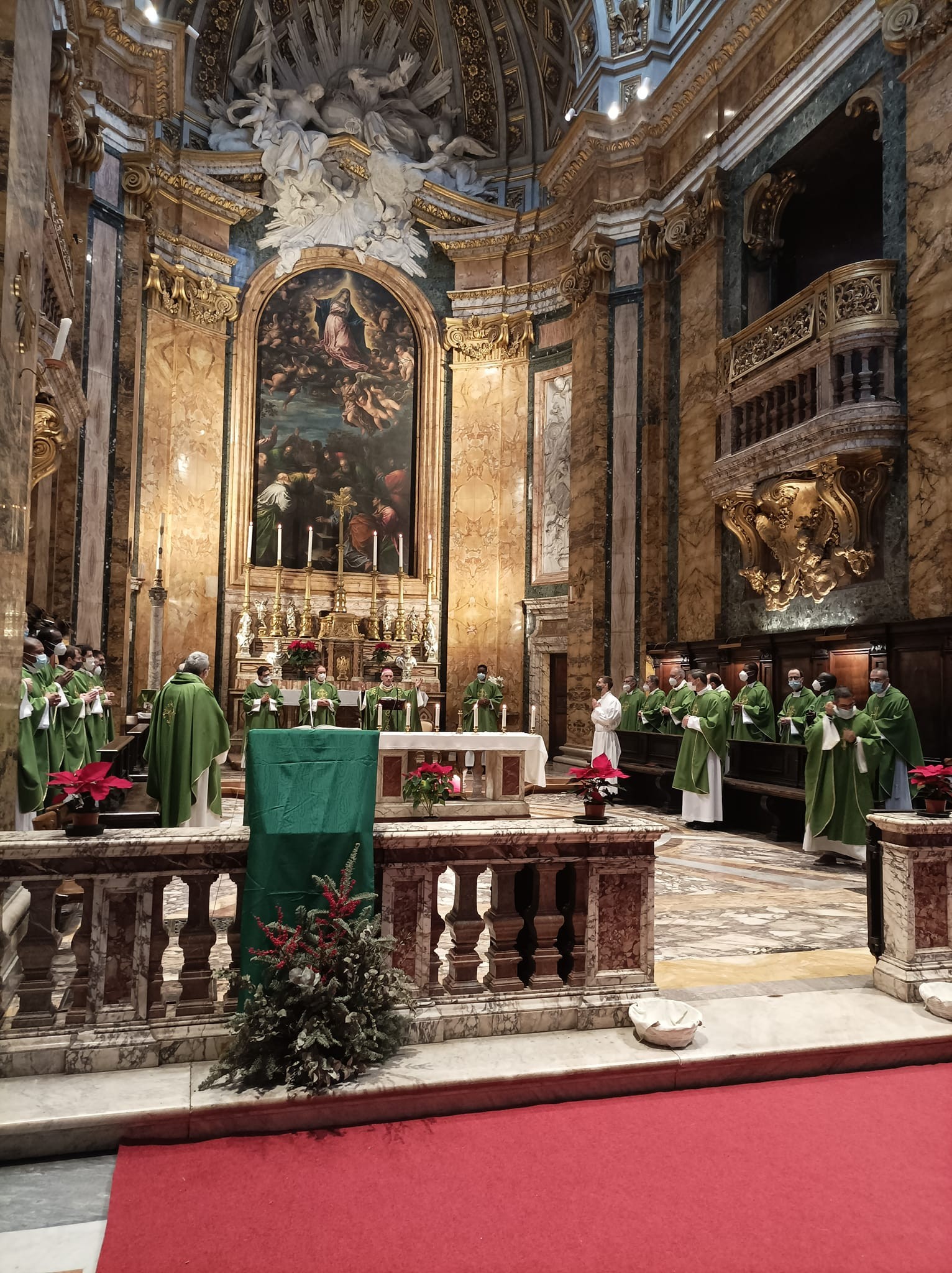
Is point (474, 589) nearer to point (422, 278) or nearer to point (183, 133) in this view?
point (422, 278)

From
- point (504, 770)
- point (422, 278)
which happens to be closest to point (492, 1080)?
point (504, 770)

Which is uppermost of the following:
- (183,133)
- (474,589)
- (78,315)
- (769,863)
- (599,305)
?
(183,133)

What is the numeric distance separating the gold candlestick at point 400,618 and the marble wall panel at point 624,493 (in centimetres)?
418

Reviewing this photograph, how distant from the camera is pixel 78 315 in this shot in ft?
40.4

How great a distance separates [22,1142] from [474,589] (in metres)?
15.6

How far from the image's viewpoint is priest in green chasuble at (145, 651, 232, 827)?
6.92 meters

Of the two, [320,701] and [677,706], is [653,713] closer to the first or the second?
[677,706]

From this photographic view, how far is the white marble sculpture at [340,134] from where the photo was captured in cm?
1750

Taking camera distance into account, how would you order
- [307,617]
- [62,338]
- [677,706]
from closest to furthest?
[62,338]
[677,706]
[307,617]

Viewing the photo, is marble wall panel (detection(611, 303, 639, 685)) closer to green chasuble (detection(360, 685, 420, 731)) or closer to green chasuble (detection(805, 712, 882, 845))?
green chasuble (detection(360, 685, 420, 731))

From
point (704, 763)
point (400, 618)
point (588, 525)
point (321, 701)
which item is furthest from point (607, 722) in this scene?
point (400, 618)

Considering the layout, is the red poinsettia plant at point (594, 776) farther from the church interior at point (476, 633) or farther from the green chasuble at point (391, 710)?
the green chasuble at point (391, 710)

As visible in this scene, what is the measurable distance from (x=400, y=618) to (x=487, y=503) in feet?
10.3

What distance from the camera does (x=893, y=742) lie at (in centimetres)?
815
